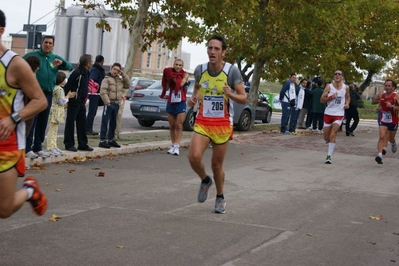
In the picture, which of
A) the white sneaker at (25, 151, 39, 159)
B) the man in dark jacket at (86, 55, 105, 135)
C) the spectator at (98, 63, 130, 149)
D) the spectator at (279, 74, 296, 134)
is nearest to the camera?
the white sneaker at (25, 151, 39, 159)

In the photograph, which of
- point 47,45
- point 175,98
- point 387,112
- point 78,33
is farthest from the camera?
point 78,33

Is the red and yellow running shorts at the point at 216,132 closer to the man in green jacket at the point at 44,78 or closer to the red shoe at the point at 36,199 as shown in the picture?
the red shoe at the point at 36,199

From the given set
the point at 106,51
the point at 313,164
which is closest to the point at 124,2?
the point at 313,164

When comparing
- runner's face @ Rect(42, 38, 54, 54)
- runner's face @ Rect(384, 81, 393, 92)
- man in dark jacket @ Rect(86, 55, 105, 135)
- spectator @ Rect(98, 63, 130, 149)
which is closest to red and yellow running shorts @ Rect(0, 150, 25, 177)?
runner's face @ Rect(42, 38, 54, 54)

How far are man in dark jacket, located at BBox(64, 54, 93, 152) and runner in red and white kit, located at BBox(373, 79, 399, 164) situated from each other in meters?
6.30

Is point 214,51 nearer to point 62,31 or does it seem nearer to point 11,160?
point 11,160

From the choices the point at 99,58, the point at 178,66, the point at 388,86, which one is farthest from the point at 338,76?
the point at 99,58

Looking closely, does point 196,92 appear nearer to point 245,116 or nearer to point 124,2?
point 124,2

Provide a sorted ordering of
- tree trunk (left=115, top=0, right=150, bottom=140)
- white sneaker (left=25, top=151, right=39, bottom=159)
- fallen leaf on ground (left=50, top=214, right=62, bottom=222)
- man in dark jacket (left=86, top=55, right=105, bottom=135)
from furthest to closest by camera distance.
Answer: man in dark jacket (left=86, top=55, right=105, bottom=135) < tree trunk (left=115, top=0, right=150, bottom=140) < white sneaker (left=25, top=151, right=39, bottom=159) < fallen leaf on ground (left=50, top=214, right=62, bottom=222)

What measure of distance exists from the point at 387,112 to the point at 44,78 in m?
7.86

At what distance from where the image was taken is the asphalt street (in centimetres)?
671

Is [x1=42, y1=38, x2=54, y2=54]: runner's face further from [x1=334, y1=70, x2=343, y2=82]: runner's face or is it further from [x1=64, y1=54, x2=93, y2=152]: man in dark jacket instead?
[x1=334, y1=70, x2=343, y2=82]: runner's face

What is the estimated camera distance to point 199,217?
861cm

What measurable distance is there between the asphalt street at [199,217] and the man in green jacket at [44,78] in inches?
15.0
